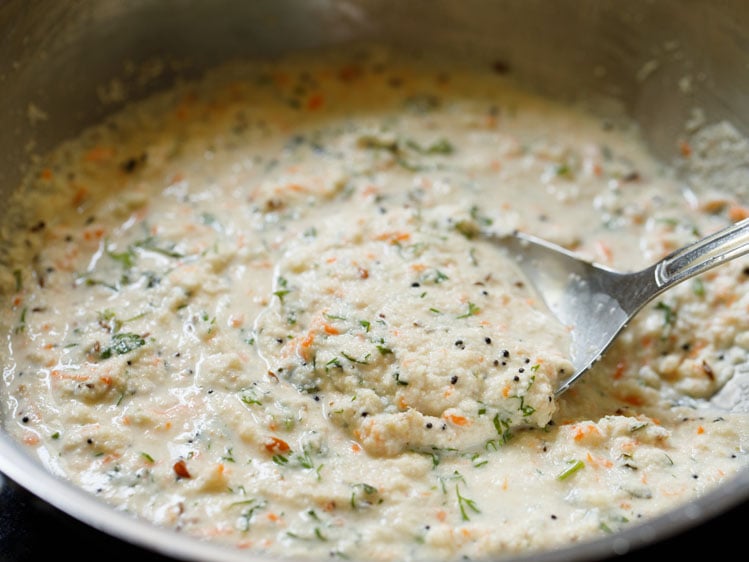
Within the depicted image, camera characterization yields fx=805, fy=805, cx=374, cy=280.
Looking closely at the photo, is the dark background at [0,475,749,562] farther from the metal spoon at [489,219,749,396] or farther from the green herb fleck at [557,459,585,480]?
the metal spoon at [489,219,749,396]

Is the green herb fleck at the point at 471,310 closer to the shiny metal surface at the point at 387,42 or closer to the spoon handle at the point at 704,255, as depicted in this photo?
the spoon handle at the point at 704,255

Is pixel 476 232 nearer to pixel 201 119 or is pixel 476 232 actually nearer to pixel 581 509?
pixel 581 509

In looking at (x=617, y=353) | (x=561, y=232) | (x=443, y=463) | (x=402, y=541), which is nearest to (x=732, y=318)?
(x=617, y=353)

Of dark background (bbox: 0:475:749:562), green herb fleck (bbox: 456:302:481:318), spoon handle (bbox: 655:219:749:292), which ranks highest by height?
spoon handle (bbox: 655:219:749:292)

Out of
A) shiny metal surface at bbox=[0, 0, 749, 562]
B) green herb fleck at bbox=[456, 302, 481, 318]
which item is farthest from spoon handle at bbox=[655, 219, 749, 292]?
shiny metal surface at bbox=[0, 0, 749, 562]

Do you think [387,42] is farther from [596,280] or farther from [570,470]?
[570,470]

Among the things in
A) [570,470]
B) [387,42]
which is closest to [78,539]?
[570,470]
